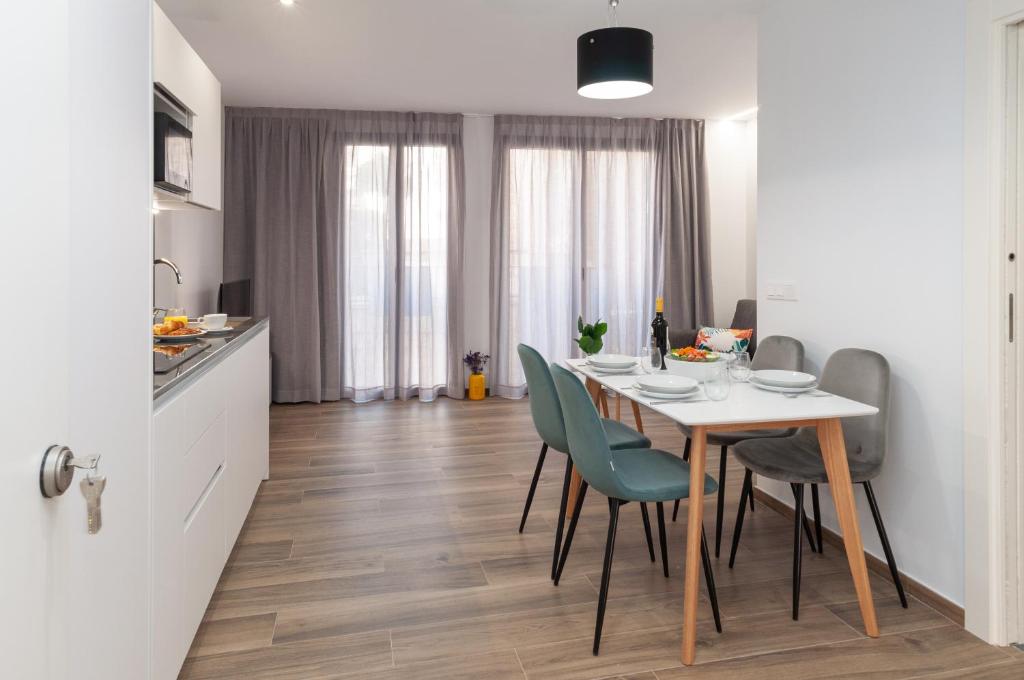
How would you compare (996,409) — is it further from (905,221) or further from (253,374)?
(253,374)

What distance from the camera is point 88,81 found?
108 centimetres

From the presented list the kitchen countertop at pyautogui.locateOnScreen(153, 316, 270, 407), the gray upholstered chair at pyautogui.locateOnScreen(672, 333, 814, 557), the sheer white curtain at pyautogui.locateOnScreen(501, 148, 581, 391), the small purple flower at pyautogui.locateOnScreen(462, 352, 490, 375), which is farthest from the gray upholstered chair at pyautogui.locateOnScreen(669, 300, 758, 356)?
the kitchen countertop at pyautogui.locateOnScreen(153, 316, 270, 407)

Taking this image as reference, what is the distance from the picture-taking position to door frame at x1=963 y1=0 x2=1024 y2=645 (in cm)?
211

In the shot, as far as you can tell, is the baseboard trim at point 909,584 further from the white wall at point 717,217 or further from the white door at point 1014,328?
the white wall at point 717,217

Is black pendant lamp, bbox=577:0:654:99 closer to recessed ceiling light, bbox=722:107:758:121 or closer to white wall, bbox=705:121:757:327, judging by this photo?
recessed ceiling light, bbox=722:107:758:121

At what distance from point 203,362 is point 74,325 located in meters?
1.08

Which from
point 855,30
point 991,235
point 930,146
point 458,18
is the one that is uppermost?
point 458,18

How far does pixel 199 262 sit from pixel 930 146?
16.2 feet

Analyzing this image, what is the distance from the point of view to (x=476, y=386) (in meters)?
6.28

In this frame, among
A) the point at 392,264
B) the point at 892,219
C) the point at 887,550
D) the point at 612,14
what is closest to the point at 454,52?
the point at 612,14

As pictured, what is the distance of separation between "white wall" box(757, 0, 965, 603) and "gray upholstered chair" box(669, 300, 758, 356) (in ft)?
8.81

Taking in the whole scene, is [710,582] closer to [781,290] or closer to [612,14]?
[781,290]

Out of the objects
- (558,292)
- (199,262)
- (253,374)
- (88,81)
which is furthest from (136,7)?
(558,292)

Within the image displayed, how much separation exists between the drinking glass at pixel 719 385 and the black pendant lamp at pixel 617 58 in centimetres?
144
